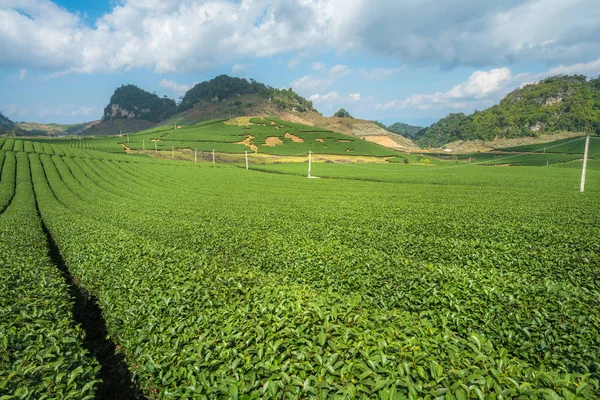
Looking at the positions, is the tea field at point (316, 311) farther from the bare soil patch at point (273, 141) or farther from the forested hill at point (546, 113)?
the forested hill at point (546, 113)

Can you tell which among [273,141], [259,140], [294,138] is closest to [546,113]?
[294,138]

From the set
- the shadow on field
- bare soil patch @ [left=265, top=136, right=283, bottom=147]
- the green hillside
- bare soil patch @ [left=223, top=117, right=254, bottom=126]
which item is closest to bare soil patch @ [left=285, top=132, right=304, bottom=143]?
the green hillside

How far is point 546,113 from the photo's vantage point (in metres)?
170

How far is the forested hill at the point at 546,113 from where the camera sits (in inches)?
6280

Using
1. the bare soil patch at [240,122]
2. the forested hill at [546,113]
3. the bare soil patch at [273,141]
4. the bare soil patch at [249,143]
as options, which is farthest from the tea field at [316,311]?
the forested hill at [546,113]

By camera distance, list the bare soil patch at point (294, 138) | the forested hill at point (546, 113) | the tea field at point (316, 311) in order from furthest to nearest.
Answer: the forested hill at point (546, 113)
the bare soil patch at point (294, 138)
the tea field at point (316, 311)

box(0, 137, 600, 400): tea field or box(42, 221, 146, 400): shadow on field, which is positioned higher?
box(0, 137, 600, 400): tea field

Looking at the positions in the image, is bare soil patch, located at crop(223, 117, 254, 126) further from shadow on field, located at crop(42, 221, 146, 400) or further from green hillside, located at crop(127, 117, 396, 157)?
shadow on field, located at crop(42, 221, 146, 400)

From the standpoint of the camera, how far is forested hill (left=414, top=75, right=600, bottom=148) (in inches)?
6280

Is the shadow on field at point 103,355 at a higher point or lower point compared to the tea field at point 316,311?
lower

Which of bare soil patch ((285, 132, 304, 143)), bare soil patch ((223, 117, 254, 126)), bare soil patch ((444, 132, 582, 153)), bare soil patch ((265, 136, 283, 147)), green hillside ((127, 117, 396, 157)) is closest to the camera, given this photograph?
green hillside ((127, 117, 396, 157))

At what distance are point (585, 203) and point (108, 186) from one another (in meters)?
54.4

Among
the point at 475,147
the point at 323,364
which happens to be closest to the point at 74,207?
the point at 323,364

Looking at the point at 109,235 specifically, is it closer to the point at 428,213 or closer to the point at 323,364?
the point at 323,364
